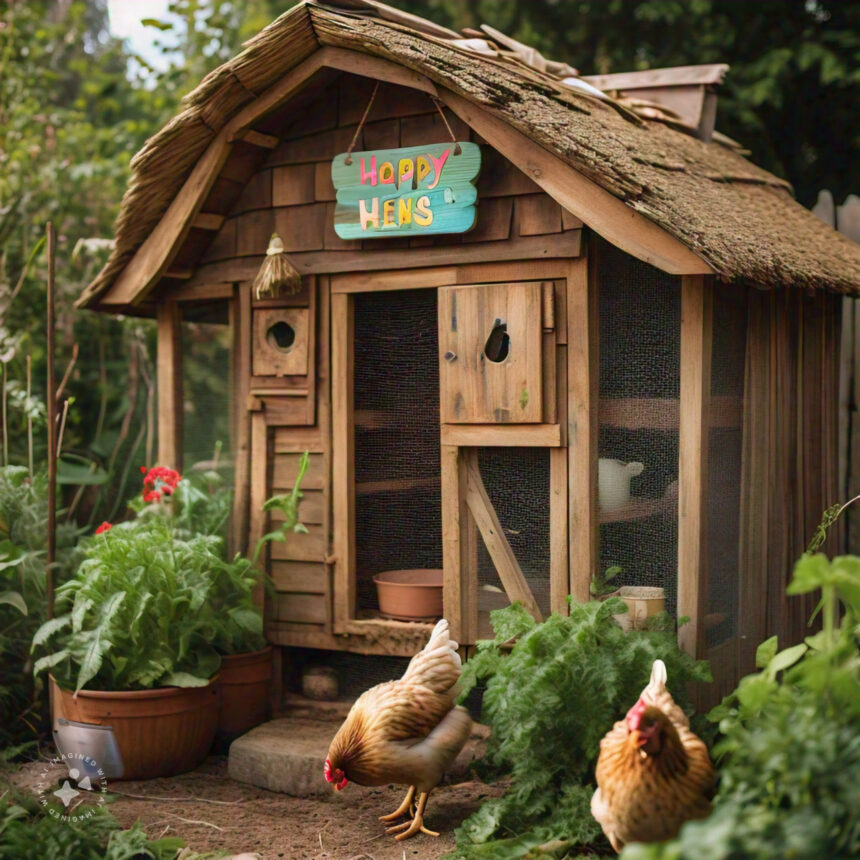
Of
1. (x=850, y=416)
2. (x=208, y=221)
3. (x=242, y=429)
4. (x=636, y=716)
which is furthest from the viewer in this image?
(x=850, y=416)

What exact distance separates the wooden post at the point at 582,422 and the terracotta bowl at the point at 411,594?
0.84 m

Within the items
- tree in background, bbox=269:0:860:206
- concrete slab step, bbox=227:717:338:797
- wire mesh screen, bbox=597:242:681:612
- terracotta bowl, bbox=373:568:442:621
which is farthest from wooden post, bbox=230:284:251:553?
tree in background, bbox=269:0:860:206

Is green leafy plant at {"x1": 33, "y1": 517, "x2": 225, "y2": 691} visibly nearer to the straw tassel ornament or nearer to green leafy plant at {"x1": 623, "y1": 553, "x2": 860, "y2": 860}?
the straw tassel ornament

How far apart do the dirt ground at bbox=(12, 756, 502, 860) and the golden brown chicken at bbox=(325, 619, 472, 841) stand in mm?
134

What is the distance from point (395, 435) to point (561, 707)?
6.05 ft

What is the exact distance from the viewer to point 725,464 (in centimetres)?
531

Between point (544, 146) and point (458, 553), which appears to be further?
point (458, 553)

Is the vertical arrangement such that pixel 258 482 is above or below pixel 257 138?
below

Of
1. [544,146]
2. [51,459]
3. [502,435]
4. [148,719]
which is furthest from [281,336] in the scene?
[148,719]

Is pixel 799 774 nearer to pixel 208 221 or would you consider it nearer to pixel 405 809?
pixel 405 809

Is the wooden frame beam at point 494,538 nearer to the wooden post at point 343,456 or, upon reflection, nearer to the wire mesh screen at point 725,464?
the wooden post at point 343,456

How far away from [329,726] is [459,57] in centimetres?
352

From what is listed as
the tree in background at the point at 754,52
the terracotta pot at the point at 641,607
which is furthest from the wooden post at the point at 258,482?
the tree in background at the point at 754,52

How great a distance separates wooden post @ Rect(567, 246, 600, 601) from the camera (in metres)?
5.11
